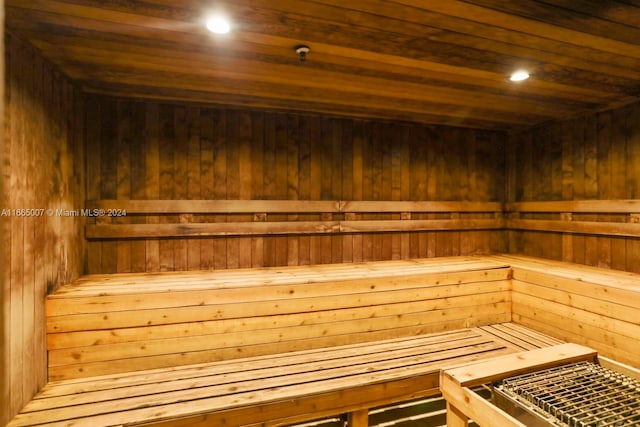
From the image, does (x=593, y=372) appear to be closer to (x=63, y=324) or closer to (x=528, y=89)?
(x=528, y=89)

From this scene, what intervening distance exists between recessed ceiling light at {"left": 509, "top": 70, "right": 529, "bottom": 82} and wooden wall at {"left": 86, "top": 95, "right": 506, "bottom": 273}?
144 cm

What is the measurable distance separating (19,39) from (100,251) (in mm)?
1813

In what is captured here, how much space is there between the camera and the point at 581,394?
1721mm

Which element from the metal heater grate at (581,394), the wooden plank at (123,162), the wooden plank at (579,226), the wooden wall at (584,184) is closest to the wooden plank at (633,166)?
the wooden wall at (584,184)

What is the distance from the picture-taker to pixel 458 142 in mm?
4418

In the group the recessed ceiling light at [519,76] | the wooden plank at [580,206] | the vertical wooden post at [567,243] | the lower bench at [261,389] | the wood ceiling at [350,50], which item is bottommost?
the lower bench at [261,389]

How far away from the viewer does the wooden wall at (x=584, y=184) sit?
3404 mm

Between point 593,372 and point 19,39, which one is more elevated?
point 19,39

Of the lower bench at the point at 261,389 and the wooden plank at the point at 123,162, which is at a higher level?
the wooden plank at the point at 123,162

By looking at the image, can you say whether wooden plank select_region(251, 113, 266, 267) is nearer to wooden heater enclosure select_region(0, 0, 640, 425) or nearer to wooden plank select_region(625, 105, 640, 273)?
wooden heater enclosure select_region(0, 0, 640, 425)

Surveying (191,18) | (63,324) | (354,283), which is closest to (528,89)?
(354,283)

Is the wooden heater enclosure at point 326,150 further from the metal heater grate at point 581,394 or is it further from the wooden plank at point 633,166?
the metal heater grate at point 581,394

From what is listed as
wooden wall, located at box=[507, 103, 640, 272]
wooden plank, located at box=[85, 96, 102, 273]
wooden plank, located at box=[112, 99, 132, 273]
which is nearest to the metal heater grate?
wooden wall, located at box=[507, 103, 640, 272]

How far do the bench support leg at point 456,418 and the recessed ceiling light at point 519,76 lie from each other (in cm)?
241
